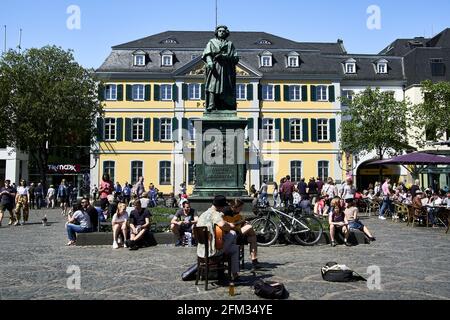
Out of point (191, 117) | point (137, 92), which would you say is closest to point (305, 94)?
point (191, 117)

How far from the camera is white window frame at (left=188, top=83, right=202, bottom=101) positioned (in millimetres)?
43656

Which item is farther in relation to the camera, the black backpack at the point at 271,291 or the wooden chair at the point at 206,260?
the wooden chair at the point at 206,260

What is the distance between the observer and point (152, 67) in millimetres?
44969

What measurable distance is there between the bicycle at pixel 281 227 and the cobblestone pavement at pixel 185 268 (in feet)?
1.00

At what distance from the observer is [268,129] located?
44031 mm

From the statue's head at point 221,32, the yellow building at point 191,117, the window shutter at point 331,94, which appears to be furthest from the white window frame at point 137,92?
the statue's head at point 221,32

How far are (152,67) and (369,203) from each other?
28.0 m

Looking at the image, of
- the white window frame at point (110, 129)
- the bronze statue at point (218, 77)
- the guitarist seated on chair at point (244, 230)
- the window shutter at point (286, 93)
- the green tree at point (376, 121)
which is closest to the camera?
the guitarist seated on chair at point (244, 230)

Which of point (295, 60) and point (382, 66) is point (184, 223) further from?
point (382, 66)

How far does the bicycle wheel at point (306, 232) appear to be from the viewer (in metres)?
11.2

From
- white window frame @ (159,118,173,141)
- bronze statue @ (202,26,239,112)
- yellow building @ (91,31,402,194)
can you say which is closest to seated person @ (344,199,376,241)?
bronze statue @ (202,26,239,112)

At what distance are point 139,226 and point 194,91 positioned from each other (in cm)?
3350

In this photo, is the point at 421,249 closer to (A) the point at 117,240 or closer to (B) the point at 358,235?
(B) the point at 358,235

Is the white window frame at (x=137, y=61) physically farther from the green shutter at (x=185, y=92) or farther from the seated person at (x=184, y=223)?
the seated person at (x=184, y=223)
